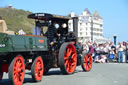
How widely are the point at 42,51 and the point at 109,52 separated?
49.5 feet

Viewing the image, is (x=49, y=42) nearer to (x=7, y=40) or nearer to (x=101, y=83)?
(x=101, y=83)

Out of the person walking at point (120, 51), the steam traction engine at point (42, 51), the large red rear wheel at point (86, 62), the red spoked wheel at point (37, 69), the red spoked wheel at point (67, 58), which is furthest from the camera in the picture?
the person walking at point (120, 51)

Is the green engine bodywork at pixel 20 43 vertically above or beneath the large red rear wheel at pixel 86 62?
above

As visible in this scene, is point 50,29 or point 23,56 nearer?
point 23,56

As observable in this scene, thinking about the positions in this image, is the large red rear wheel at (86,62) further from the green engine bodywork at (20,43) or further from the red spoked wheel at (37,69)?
the red spoked wheel at (37,69)

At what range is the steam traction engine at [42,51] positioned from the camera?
9.22 m

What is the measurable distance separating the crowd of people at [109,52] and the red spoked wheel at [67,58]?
11351 millimetres

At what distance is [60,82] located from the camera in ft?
35.7

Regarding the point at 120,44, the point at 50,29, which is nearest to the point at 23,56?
the point at 50,29

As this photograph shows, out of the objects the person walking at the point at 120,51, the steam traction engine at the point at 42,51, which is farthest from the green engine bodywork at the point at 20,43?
the person walking at the point at 120,51

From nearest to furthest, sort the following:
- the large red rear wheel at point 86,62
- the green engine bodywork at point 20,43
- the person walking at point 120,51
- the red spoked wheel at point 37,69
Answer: the green engine bodywork at point 20,43, the red spoked wheel at point 37,69, the large red rear wheel at point 86,62, the person walking at point 120,51

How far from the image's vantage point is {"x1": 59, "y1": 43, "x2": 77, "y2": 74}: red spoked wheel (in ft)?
41.2

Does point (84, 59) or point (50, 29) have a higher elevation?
point (50, 29)

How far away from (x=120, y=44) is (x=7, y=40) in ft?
56.4
